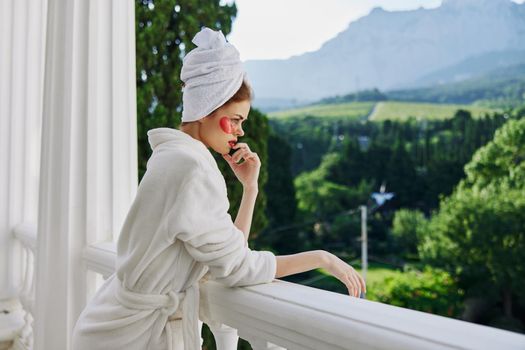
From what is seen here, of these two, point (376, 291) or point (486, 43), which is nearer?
point (376, 291)

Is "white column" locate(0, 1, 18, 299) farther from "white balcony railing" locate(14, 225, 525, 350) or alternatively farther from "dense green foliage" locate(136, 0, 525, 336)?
"dense green foliage" locate(136, 0, 525, 336)

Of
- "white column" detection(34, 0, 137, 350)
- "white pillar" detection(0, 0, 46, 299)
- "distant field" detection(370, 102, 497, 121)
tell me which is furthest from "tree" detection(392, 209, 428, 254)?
"white column" detection(34, 0, 137, 350)

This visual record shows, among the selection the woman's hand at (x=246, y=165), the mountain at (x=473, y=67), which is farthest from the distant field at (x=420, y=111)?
the woman's hand at (x=246, y=165)

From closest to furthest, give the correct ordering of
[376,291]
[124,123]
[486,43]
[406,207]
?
[124,123]
[376,291]
[406,207]
[486,43]

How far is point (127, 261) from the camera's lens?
89 cm

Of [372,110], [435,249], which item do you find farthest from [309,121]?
[435,249]

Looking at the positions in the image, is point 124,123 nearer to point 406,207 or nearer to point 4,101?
point 4,101

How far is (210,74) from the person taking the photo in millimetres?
877

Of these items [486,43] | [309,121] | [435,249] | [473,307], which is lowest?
[473,307]

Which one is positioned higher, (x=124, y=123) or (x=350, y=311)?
(x=124, y=123)

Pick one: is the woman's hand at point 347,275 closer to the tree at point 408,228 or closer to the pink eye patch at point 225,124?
the pink eye patch at point 225,124

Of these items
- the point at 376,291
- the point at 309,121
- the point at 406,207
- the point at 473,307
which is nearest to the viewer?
the point at 473,307

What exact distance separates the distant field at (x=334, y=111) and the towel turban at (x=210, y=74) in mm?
13470

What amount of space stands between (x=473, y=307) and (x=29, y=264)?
11.2 metres
